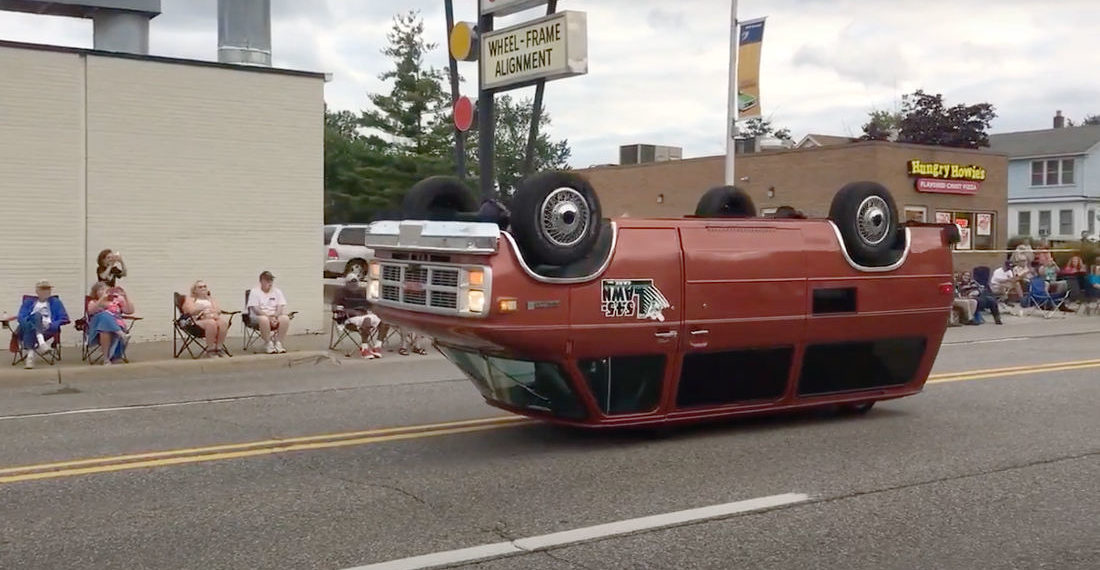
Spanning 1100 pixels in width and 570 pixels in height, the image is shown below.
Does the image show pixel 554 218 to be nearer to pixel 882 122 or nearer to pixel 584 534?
pixel 584 534

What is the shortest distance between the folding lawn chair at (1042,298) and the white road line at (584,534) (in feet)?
66.1

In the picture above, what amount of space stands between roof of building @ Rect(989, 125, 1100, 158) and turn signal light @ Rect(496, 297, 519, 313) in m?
47.9

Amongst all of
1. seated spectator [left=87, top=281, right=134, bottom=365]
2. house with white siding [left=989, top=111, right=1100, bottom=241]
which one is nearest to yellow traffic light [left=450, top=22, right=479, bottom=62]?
seated spectator [left=87, top=281, right=134, bottom=365]

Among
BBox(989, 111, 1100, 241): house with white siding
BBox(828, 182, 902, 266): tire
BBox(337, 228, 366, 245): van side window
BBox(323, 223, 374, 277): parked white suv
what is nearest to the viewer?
BBox(828, 182, 902, 266): tire

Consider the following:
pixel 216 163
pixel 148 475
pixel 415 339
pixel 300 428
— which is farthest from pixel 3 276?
pixel 148 475

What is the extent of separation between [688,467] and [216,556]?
133 inches

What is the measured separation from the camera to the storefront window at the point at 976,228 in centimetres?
3613

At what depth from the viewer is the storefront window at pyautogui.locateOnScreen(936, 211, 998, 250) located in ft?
119

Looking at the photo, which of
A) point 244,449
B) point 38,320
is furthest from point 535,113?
point 244,449

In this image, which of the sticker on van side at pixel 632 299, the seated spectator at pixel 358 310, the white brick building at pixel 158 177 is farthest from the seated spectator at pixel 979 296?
the sticker on van side at pixel 632 299

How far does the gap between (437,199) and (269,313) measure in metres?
7.16

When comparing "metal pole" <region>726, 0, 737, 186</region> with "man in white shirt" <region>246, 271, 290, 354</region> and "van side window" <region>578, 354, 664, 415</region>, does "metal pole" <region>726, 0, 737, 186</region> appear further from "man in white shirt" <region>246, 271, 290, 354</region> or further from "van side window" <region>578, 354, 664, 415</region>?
"van side window" <region>578, 354, 664, 415</region>

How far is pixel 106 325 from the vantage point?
1343 cm

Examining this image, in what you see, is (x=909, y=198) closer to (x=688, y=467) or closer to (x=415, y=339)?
(x=415, y=339)
